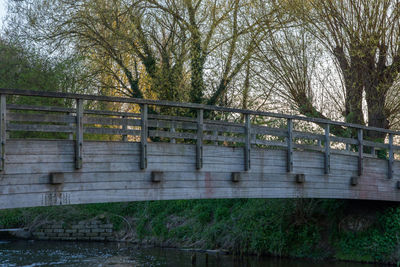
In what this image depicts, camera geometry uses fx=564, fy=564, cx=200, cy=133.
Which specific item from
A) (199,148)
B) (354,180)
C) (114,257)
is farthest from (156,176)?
(114,257)

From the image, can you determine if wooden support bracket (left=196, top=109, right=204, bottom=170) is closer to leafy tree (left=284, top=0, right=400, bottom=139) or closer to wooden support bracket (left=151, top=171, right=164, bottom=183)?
wooden support bracket (left=151, top=171, right=164, bottom=183)

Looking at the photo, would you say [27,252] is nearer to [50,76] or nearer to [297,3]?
[50,76]

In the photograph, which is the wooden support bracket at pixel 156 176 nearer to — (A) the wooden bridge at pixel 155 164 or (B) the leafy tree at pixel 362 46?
(A) the wooden bridge at pixel 155 164

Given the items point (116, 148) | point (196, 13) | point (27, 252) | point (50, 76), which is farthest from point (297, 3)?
point (27, 252)

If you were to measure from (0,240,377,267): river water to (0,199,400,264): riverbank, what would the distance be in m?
0.66

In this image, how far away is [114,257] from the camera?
1983cm

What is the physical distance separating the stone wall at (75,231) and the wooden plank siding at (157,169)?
1353 centimetres

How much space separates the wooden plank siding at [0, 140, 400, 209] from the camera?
33.5ft

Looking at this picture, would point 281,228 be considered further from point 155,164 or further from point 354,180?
point 155,164

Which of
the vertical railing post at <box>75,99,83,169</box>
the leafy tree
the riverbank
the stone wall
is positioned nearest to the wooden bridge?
the vertical railing post at <box>75,99,83,169</box>

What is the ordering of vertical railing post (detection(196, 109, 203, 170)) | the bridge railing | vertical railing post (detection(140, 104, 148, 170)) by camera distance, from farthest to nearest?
vertical railing post (detection(196, 109, 203, 170)), vertical railing post (detection(140, 104, 148, 170)), the bridge railing

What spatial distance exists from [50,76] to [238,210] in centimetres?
944

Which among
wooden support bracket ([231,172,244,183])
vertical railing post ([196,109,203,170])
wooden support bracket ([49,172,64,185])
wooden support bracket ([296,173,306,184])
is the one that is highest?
vertical railing post ([196,109,203,170])

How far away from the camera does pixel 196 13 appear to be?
2294cm
